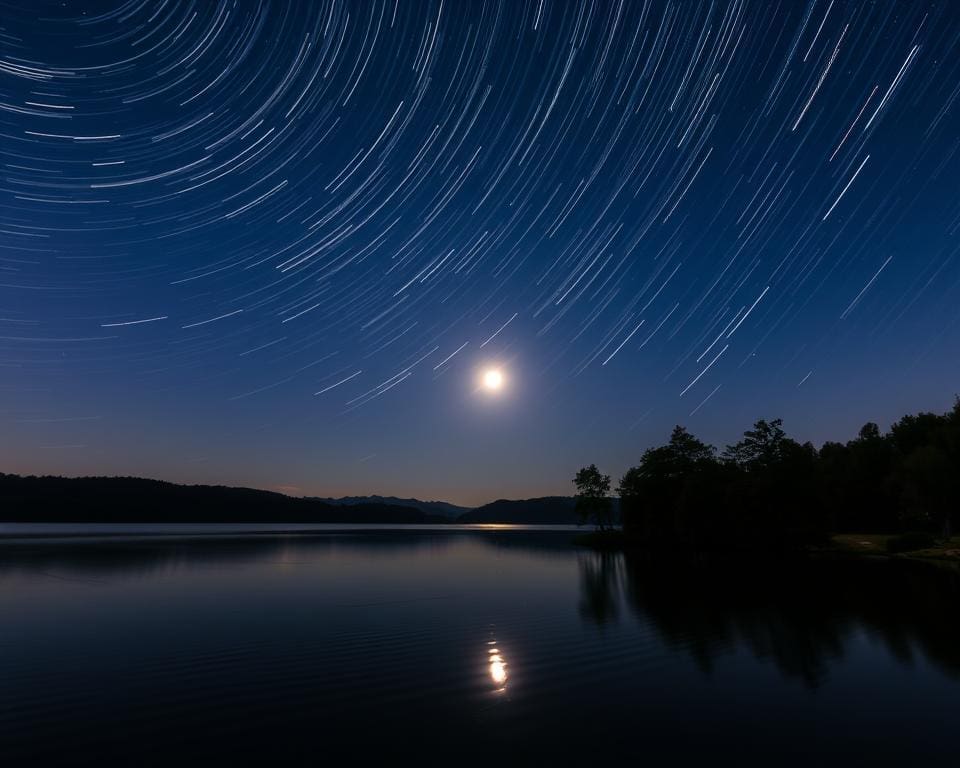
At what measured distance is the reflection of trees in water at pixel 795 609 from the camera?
23.7m

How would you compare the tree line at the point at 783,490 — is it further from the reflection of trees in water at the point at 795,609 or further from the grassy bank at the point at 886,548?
the reflection of trees in water at the point at 795,609

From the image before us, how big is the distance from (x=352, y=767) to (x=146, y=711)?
312 inches

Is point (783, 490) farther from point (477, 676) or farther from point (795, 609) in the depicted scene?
point (477, 676)

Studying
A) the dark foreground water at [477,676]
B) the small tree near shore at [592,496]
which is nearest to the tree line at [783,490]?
the small tree near shore at [592,496]

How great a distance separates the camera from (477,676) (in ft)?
65.4

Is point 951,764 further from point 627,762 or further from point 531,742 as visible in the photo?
point 531,742

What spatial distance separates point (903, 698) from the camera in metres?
17.2

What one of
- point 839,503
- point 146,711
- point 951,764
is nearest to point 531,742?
point 951,764

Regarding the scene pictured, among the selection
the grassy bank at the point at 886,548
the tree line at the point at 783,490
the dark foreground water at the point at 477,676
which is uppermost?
the tree line at the point at 783,490

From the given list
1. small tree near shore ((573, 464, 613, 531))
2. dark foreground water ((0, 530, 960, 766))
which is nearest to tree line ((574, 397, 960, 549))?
small tree near shore ((573, 464, 613, 531))

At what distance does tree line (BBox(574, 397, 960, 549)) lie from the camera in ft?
273

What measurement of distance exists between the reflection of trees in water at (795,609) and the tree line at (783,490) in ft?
76.5

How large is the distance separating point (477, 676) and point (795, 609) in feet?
83.0

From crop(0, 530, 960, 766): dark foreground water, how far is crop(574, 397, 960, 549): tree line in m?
43.5
